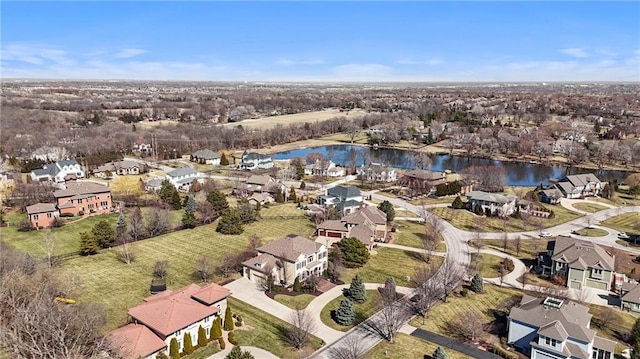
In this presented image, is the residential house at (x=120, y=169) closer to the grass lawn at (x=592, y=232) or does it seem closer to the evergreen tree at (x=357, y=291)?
the evergreen tree at (x=357, y=291)

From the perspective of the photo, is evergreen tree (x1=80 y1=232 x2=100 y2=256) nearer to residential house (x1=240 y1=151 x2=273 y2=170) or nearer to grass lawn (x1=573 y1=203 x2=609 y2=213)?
residential house (x1=240 y1=151 x2=273 y2=170)

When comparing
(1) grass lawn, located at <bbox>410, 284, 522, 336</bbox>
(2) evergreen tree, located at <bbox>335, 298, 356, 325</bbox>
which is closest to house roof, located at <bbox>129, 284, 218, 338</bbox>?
(2) evergreen tree, located at <bbox>335, 298, 356, 325</bbox>

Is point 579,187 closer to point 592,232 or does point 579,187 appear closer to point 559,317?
point 592,232

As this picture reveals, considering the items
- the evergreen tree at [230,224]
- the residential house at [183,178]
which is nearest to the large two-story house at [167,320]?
the evergreen tree at [230,224]

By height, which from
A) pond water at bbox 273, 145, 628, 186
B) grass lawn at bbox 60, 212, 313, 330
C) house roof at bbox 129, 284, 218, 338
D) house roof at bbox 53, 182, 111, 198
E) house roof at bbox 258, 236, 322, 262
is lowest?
pond water at bbox 273, 145, 628, 186

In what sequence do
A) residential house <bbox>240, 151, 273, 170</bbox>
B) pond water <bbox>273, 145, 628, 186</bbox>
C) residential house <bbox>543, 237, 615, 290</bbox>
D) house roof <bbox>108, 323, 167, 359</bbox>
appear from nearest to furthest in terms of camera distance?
house roof <bbox>108, 323, 167, 359</bbox> → residential house <bbox>543, 237, 615, 290</bbox> → pond water <bbox>273, 145, 628, 186</bbox> → residential house <bbox>240, 151, 273, 170</bbox>
